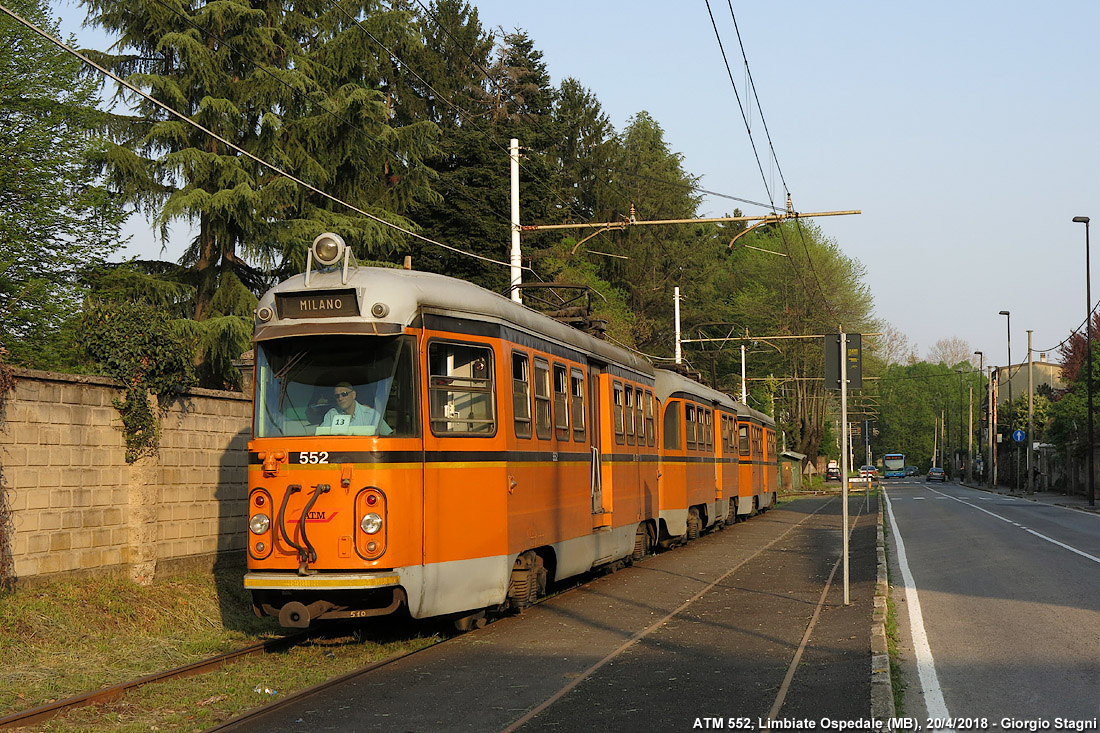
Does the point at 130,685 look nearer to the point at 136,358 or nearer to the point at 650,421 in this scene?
the point at 136,358

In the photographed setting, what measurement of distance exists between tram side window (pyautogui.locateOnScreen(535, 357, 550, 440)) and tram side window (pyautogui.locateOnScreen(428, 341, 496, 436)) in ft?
4.52

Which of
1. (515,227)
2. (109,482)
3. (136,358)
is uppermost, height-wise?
(515,227)

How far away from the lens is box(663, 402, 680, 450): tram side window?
2134 centimetres

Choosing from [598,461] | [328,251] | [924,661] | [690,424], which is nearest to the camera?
[924,661]

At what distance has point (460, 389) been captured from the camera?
1114cm

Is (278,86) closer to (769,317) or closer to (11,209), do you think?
(11,209)

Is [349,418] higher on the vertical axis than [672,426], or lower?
higher

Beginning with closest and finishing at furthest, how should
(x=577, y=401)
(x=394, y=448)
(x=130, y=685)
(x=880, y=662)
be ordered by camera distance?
(x=130, y=685), (x=880, y=662), (x=394, y=448), (x=577, y=401)

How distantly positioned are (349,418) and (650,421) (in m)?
10.0

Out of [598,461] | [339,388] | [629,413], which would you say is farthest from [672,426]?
[339,388]

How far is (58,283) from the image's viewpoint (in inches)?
909

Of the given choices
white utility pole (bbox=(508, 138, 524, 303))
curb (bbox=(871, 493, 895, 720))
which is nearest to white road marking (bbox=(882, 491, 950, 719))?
curb (bbox=(871, 493, 895, 720))

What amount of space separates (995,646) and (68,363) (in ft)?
56.4

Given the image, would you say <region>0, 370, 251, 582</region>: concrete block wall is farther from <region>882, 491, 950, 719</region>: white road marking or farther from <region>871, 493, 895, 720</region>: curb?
<region>882, 491, 950, 719</region>: white road marking
